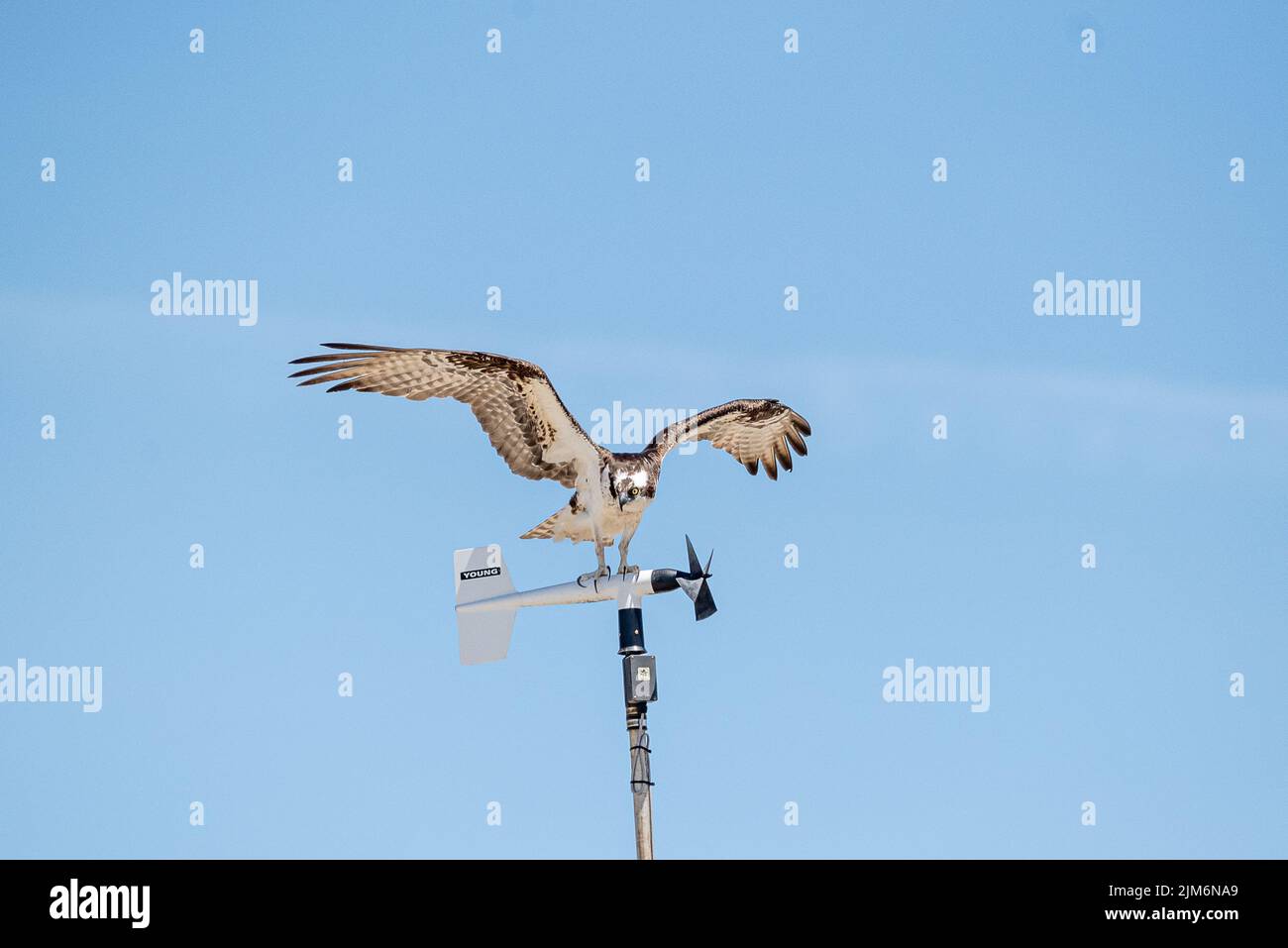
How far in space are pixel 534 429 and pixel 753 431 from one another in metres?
3.88

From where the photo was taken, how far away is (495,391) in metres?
19.1

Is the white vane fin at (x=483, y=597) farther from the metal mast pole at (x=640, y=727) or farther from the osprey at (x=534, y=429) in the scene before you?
the metal mast pole at (x=640, y=727)

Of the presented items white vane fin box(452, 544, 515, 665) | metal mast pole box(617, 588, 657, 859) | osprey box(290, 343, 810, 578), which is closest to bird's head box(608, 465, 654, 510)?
osprey box(290, 343, 810, 578)

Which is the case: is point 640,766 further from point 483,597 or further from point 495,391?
point 495,391

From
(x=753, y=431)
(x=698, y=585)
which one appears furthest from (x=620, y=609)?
(x=753, y=431)

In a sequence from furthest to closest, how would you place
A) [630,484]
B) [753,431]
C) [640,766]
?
1. [753,431]
2. [630,484]
3. [640,766]

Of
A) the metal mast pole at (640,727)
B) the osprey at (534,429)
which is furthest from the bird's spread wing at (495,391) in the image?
the metal mast pole at (640,727)

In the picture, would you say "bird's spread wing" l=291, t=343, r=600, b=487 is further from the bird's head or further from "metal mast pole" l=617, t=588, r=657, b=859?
"metal mast pole" l=617, t=588, r=657, b=859

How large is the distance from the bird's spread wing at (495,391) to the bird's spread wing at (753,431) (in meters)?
1.56

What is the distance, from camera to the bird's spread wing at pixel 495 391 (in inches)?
722

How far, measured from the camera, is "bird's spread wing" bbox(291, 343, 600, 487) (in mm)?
18328

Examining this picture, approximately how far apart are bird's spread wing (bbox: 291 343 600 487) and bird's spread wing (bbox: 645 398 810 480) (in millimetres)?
1556
